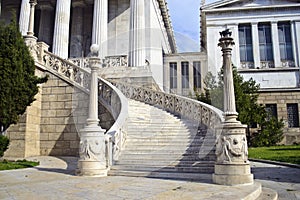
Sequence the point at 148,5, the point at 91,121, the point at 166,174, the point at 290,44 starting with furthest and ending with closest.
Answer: the point at 290,44, the point at 148,5, the point at 91,121, the point at 166,174

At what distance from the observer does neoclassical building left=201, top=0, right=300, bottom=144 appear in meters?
32.2

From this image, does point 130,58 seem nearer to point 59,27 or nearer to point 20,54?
point 59,27

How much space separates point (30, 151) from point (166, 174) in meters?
8.40

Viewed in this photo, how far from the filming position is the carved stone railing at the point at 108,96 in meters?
10.3

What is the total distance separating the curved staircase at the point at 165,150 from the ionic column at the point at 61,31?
13.5 metres

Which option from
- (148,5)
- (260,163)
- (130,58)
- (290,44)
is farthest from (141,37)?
(290,44)

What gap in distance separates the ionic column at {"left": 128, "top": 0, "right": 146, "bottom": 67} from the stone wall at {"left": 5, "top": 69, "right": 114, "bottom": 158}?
817cm

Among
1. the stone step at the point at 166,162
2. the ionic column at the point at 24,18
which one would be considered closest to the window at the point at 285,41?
the ionic column at the point at 24,18

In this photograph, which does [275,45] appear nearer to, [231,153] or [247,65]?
[247,65]

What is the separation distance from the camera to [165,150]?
10.7m

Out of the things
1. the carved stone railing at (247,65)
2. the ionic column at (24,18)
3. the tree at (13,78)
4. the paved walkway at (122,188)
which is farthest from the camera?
the carved stone railing at (247,65)

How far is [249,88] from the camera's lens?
2473cm

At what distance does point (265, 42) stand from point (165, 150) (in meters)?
27.6

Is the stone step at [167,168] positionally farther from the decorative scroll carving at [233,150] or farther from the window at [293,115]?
the window at [293,115]
